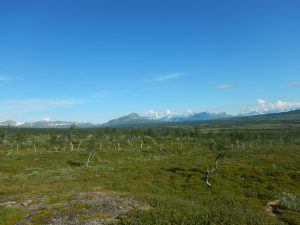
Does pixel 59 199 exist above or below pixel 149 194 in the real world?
above

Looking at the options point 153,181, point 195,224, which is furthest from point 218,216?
point 153,181

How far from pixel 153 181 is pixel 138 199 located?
3963cm

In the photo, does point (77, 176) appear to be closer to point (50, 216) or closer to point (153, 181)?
point (153, 181)

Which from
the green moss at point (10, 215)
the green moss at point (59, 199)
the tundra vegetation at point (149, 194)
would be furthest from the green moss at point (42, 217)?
the green moss at point (59, 199)

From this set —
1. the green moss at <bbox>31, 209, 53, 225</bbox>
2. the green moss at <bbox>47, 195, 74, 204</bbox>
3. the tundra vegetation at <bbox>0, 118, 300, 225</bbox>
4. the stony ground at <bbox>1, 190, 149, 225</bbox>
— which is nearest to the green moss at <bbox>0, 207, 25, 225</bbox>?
the tundra vegetation at <bbox>0, 118, 300, 225</bbox>

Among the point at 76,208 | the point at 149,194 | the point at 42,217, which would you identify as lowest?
the point at 149,194

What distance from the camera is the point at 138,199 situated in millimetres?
40531

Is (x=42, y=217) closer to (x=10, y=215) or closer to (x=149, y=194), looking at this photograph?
(x=10, y=215)

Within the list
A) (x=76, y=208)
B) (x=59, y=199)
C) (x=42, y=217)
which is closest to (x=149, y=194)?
(x=59, y=199)

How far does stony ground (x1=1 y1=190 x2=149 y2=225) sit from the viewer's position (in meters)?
32.5

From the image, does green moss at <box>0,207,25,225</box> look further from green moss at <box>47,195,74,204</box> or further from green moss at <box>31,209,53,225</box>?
green moss at <box>47,195,74,204</box>

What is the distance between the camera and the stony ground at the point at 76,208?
107ft

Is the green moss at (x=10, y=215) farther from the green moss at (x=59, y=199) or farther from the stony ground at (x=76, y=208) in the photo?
the green moss at (x=59, y=199)

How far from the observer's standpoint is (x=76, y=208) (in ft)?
120
